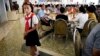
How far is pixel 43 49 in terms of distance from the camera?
4445 mm

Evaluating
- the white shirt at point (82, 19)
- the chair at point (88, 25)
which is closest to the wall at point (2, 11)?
the white shirt at point (82, 19)

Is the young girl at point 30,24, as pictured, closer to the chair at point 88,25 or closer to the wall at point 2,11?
the chair at point 88,25

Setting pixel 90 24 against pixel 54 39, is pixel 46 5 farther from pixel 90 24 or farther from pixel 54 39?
pixel 90 24

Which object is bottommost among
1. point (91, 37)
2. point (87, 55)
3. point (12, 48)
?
point (12, 48)

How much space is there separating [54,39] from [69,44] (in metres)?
0.59

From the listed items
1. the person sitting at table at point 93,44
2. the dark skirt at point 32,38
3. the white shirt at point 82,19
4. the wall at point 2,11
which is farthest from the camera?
the wall at point 2,11

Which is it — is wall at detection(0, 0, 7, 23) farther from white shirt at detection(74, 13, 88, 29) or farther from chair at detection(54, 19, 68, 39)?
white shirt at detection(74, 13, 88, 29)

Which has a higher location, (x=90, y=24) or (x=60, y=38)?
(x=90, y=24)

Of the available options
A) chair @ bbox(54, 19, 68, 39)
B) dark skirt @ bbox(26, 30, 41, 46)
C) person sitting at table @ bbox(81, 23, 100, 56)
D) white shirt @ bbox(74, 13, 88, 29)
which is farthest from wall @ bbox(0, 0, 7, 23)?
person sitting at table @ bbox(81, 23, 100, 56)

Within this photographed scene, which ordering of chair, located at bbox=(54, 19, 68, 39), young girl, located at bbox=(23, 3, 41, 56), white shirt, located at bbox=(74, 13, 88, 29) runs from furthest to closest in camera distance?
chair, located at bbox=(54, 19, 68, 39), white shirt, located at bbox=(74, 13, 88, 29), young girl, located at bbox=(23, 3, 41, 56)

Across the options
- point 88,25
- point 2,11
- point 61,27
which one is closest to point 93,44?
point 88,25

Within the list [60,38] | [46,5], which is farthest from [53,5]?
[60,38]

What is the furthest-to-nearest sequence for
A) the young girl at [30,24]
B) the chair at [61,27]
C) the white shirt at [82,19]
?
1. the chair at [61,27]
2. the white shirt at [82,19]
3. the young girl at [30,24]

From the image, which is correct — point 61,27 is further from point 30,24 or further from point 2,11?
point 2,11
